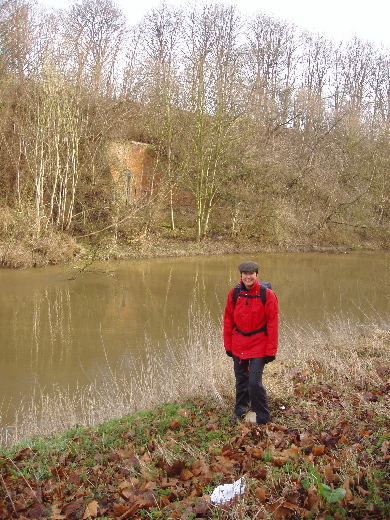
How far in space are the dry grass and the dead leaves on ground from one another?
79cm

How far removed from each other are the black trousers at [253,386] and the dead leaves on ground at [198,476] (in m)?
0.22

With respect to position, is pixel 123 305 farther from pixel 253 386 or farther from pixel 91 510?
pixel 91 510

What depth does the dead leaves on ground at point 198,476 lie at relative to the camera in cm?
325

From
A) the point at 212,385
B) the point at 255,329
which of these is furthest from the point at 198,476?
the point at 212,385

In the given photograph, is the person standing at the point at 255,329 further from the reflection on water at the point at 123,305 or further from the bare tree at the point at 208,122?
the bare tree at the point at 208,122

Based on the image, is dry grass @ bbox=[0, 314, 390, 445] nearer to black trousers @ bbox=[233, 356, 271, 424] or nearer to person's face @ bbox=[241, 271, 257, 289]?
black trousers @ bbox=[233, 356, 271, 424]

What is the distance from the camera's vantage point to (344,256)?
2655 centimetres

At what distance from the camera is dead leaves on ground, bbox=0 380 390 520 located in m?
3.25

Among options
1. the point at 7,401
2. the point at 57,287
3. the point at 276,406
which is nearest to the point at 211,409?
the point at 276,406

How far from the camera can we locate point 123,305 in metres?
14.0

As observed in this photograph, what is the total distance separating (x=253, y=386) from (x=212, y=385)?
1151 millimetres

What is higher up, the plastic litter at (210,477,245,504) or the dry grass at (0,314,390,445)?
the plastic litter at (210,477,245,504)

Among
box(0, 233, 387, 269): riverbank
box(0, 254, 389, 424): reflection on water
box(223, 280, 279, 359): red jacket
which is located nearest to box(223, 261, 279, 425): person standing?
box(223, 280, 279, 359): red jacket

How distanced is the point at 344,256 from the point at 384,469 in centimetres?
2427
